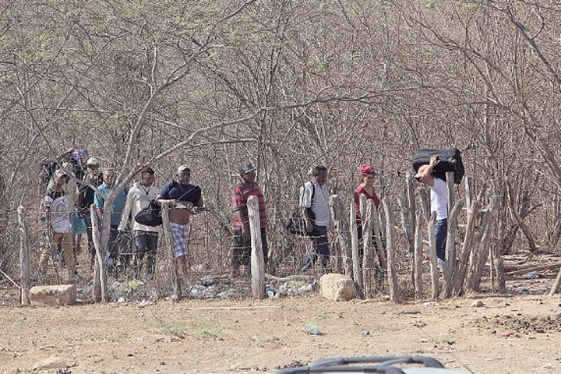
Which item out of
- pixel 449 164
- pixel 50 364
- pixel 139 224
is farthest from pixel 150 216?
pixel 50 364

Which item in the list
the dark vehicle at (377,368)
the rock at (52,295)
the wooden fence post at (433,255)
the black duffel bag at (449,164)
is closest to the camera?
the dark vehicle at (377,368)

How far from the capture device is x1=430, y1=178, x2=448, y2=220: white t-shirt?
10.3 metres

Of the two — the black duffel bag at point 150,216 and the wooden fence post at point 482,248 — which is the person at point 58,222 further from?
the wooden fence post at point 482,248

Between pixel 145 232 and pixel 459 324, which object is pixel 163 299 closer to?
pixel 145 232

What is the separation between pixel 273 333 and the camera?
8820 millimetres

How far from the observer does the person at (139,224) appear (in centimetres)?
1149

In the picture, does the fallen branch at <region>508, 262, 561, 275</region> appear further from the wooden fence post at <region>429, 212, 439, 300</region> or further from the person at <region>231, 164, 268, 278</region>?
the person at <region>231, 164, 268, 278</region>

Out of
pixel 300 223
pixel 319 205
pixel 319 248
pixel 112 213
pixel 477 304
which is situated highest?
pixel 112 213

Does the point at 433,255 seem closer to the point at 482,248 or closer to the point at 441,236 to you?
the point at 441,236

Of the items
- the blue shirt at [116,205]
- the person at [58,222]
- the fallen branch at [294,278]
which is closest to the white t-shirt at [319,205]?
the fallen branch at [294,278]

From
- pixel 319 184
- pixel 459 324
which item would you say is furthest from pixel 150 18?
pixel 459 324

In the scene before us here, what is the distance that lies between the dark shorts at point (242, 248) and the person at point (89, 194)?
77.8 inches

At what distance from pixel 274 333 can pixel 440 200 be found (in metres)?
2.70

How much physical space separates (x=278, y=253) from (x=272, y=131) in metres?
1.93
